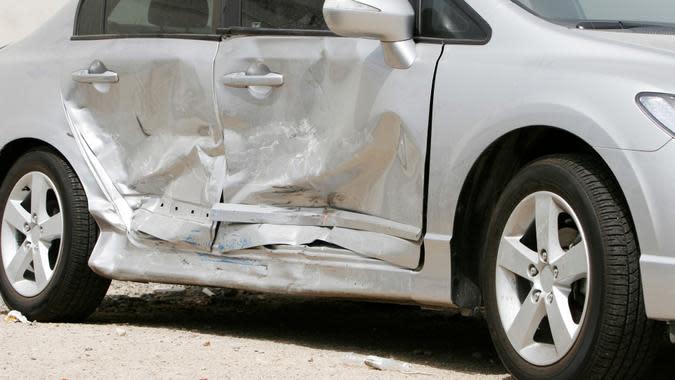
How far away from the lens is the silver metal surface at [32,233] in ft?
22.9

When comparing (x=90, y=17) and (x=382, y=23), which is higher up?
(x=382, y=23)

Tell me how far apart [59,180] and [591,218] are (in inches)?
116

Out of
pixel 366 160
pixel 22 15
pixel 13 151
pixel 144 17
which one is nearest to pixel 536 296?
pixel 366 160

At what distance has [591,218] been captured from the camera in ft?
15.8

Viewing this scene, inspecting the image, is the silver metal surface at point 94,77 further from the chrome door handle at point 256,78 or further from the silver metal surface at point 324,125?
the chrome door handle at point 256,78

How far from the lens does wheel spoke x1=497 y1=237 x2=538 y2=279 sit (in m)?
5.12

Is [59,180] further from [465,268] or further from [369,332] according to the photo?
[465,268]

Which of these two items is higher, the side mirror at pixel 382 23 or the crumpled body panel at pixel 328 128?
the side mirror at pixel 382 23

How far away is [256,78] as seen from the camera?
621 cm

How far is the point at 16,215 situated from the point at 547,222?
297cm

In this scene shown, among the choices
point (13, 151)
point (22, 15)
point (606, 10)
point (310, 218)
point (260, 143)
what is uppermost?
point (606, 10)

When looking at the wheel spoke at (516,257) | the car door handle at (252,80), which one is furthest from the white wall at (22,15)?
the wheel spoke at (516,257)

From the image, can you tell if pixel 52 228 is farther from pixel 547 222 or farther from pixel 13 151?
pixel 547 222

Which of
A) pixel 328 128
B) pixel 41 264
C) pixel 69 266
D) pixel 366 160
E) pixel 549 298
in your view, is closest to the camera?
pixel 549 298
